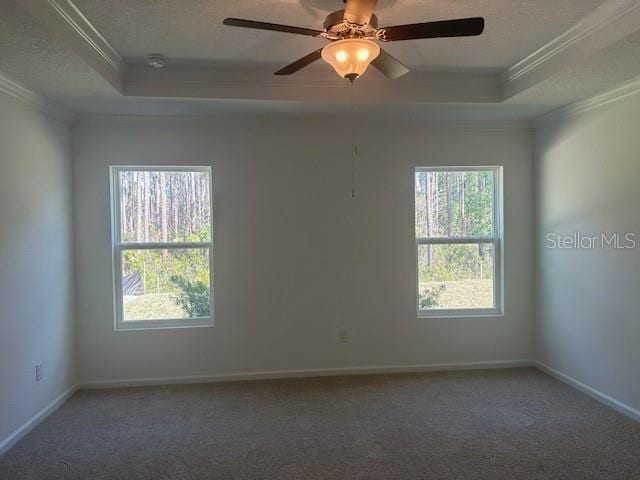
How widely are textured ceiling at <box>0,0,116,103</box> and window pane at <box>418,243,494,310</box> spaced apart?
10.3 feet

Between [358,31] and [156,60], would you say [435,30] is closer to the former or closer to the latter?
[358,31]

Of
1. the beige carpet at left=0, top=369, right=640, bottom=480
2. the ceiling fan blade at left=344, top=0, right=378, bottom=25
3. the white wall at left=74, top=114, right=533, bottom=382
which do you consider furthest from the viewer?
the white wall at left=74, top=114, right=533, bottom=382

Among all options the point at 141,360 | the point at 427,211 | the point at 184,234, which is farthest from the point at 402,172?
the point at 141,360

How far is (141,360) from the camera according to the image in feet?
12.7

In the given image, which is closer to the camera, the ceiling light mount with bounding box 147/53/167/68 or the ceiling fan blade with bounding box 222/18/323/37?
the ceiling fan blade with bounding box 222/18/323/37

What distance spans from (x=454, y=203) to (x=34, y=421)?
398 centimetres

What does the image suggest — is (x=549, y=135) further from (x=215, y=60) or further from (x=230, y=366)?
(x=230, y=366)

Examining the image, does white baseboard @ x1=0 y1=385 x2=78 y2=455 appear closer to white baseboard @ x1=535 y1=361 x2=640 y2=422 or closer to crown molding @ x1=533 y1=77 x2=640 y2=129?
white baseboard @ x1=535 y1=361 x2=640 y2=422

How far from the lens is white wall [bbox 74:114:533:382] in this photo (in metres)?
3.81

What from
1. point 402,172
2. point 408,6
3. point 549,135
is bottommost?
point 402,172

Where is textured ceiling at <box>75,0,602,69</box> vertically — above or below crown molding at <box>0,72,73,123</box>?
above

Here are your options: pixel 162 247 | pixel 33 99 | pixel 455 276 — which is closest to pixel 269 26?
pixel 33 99

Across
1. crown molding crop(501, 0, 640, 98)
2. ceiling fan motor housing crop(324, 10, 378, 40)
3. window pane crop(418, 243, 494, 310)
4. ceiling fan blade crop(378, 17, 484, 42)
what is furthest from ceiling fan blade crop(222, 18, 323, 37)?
window pane crop(418, 243, 494, 310)

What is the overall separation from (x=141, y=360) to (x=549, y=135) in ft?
14.1
